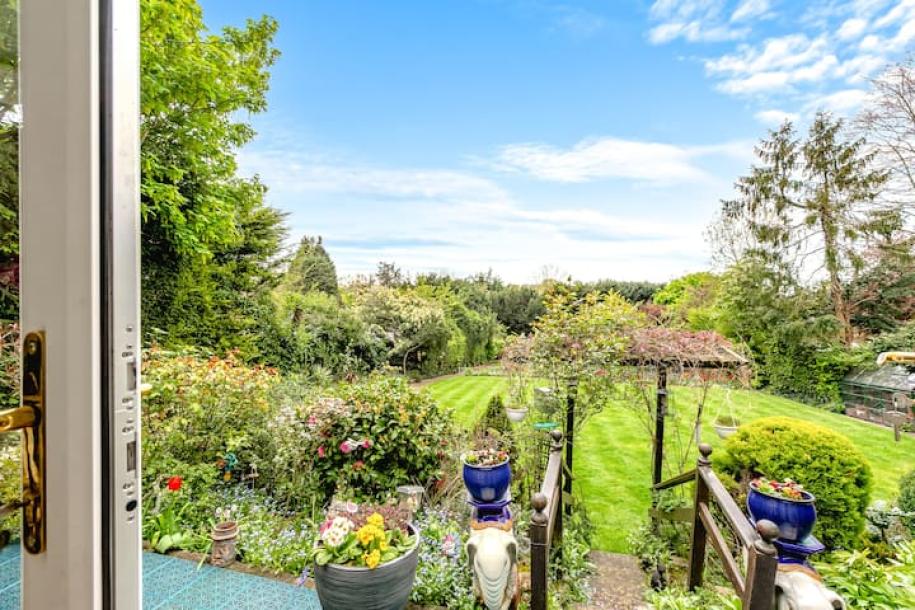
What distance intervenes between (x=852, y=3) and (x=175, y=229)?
598 centimetres

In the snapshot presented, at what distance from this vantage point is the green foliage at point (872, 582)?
1.65 m

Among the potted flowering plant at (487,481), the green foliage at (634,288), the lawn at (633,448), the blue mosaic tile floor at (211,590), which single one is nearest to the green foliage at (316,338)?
the lawn at (633,448)

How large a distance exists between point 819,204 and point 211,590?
25.3ft

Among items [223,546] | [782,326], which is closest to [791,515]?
[223,546]

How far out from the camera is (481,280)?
328 inches

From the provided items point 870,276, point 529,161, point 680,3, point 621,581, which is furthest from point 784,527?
point 870,276

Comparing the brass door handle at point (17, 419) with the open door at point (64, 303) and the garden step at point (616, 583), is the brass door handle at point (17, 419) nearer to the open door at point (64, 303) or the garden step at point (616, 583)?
the open door at point (64, 303)

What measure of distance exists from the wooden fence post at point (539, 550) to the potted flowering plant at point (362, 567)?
0.52m

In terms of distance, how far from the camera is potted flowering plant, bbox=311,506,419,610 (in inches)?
66.0

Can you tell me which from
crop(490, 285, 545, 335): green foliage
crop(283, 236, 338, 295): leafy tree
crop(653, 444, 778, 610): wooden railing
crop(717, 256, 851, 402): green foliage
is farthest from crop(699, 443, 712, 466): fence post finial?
crop(283, 236, 338, 295): leafy tree

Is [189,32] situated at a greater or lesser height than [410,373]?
greater

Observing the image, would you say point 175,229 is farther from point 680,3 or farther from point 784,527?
point 784,527

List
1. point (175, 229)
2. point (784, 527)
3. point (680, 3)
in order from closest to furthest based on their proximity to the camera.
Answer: point (784, 527), point (680, 3), point (175, 229)

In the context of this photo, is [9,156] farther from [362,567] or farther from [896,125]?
[896,125]
